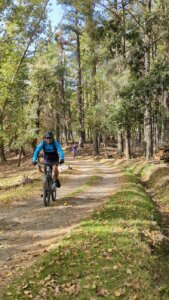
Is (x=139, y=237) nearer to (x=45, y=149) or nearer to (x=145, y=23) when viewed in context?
(x=45, y=149)

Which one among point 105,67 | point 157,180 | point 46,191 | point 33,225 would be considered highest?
point 105,67

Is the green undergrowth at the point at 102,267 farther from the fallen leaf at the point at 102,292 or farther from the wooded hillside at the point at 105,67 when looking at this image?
the wooded hillside at the point at 105,67

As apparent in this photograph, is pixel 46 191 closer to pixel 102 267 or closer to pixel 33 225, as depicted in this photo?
pixel 33 225

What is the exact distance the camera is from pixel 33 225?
11.9 m

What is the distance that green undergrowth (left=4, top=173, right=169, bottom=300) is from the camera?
7.05m

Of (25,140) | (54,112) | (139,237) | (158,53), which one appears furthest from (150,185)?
(54,112)

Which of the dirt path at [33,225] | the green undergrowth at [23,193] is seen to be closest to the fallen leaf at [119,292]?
the dirt path at [33,225]

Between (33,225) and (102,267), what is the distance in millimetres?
4357

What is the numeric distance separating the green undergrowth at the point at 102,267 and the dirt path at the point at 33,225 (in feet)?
1.71

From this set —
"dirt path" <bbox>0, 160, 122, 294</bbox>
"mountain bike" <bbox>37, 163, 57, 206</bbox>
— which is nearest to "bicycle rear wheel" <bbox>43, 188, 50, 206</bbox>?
"mountain bike" <bbox>37, 163, 57, 206</bbox>

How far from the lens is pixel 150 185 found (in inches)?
887

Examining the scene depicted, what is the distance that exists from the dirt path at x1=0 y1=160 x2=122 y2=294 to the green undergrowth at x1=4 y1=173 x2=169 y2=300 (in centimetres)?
52

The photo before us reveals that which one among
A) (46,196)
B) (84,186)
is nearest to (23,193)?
(84,186)

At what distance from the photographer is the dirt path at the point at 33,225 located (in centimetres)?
866
